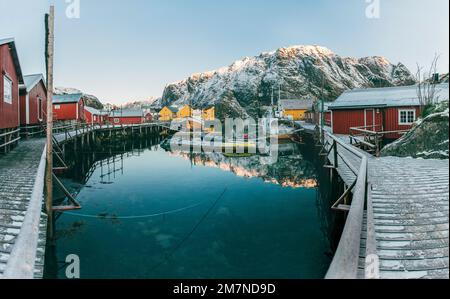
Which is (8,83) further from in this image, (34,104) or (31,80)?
(31,80)

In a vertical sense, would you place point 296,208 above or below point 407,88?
below

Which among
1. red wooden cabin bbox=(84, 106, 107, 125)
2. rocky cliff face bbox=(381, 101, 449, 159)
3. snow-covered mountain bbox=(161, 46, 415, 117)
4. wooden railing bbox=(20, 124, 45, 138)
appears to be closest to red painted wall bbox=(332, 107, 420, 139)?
rocky cliff face bbox=(381, 101, 449, 159)

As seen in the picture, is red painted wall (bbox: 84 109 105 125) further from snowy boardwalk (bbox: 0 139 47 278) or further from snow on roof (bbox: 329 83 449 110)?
snowy boardwalk (bbox: 0 139 47 278)

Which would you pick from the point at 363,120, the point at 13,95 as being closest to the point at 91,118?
the point at 13,95

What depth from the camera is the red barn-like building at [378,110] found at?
2691cm

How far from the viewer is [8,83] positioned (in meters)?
18.6

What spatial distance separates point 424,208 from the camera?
609 centimetres

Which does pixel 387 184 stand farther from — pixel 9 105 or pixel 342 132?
pixel 342 132

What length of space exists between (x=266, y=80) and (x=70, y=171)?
14996 centimetres

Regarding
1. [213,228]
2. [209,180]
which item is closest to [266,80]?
[209,180]

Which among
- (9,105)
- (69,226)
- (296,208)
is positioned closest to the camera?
(69,226)

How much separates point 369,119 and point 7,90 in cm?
2936

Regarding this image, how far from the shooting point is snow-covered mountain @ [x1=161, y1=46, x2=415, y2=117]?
493 feet

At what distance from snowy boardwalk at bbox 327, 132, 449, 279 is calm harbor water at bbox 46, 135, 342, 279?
A: 142 inches
